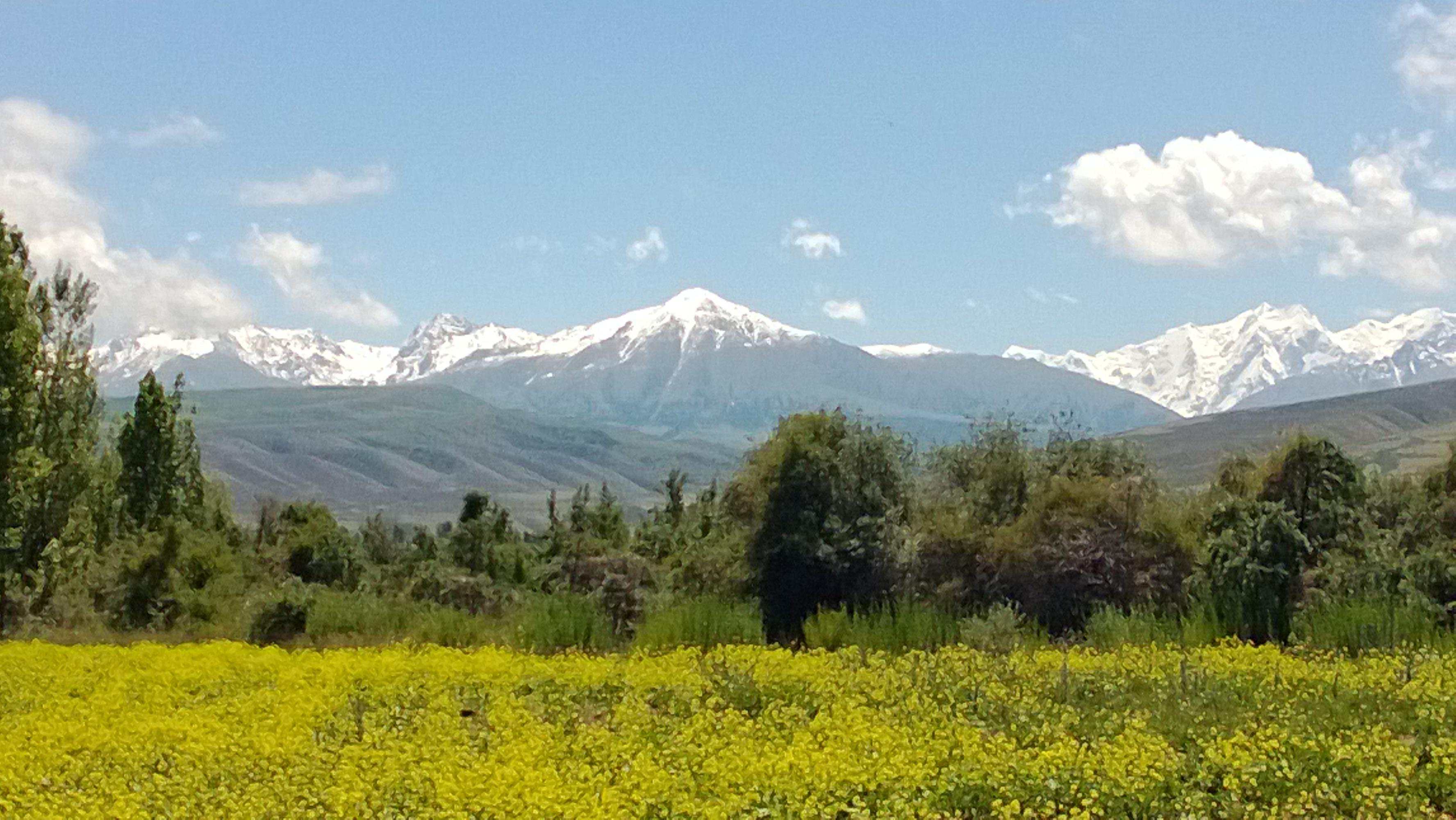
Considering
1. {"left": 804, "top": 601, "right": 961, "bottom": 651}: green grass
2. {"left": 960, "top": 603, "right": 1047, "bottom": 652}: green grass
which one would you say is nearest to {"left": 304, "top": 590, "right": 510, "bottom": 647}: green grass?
{"left": 804, "top": 601, "right": 961, "bottom": 651}: green grass

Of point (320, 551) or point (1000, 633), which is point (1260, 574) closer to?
point (1000, 633)

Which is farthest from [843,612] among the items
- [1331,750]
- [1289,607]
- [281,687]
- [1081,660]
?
[1331,750]

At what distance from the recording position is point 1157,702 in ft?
45.1

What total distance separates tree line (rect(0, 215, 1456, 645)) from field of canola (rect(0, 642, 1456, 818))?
4.20 m

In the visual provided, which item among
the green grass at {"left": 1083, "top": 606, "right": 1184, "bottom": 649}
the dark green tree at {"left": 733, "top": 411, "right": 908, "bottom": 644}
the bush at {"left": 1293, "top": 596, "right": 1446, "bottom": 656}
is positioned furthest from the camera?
the dark green tree at {"left": 733, "top": 411, "right": 908, "bottom": 644}

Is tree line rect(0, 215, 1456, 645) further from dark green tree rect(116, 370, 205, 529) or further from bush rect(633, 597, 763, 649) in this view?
dark green tree rect(116, 370, 205, 529)

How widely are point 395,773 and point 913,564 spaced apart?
524 inches

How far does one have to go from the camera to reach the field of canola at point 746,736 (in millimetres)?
10398

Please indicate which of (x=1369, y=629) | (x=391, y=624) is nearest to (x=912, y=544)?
(x=1369, y=629)

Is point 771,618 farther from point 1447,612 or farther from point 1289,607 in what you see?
point 1447,612

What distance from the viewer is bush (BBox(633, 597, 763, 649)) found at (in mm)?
20156

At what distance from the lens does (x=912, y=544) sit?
23031mm

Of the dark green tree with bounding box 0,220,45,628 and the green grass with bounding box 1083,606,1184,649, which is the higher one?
the dark green tree with bounding box 0,220,45,628

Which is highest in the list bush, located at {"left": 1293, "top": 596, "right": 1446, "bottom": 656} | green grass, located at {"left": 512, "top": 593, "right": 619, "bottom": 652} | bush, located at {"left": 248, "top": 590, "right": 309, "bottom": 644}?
bush, located at {"left": 1293, "top": 596, "right": 1446, "bottom": 656}
